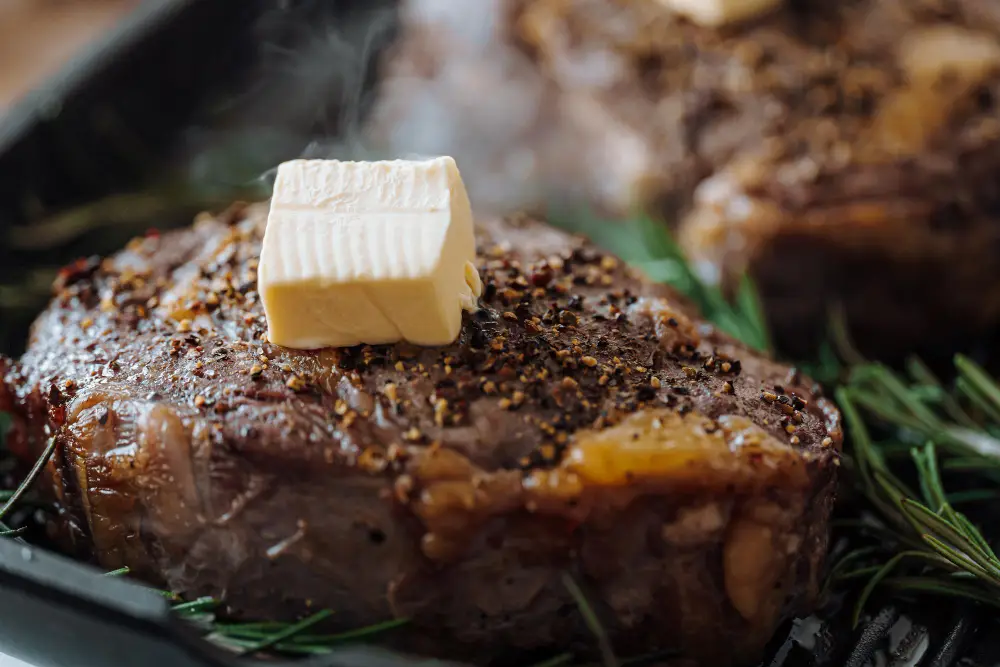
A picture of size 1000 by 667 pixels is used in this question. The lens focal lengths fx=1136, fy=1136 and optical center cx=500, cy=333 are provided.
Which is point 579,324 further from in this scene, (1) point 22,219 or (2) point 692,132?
(1) point 22,219

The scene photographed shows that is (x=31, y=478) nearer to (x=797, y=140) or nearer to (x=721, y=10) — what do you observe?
(x=797, y=140)

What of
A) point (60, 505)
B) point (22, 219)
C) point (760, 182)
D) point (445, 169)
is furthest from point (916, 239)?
point (22, 219)

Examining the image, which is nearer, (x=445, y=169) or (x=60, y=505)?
(x=445, y=169)

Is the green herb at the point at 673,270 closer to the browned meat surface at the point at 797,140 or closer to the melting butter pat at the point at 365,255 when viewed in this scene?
the browned meat surface at the point at 797,140

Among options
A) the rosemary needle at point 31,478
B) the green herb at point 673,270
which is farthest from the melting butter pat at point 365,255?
the green herb at point 673,270

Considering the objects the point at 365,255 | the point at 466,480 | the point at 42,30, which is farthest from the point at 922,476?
the point at 42,30

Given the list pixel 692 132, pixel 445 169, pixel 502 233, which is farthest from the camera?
pixel 692 132

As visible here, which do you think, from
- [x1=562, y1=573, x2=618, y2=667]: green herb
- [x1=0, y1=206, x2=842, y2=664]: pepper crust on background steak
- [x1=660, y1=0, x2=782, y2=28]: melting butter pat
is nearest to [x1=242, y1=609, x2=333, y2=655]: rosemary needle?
[x1=0, y1=206, x2=842, y2=664]: pepper crust on background steak

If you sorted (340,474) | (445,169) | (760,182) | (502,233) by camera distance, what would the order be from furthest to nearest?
(760,182), (502,233), (445,169), (340,474)
